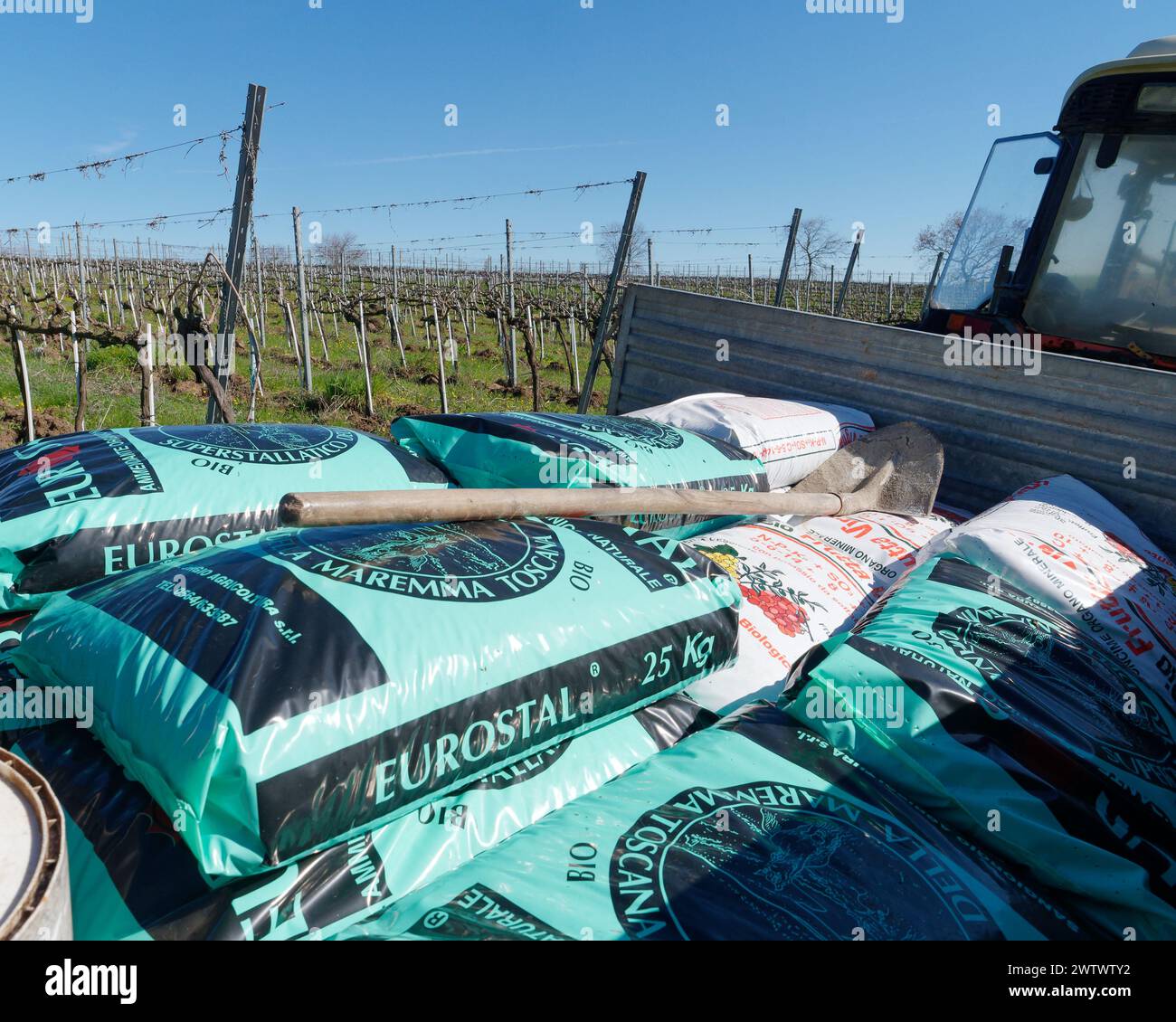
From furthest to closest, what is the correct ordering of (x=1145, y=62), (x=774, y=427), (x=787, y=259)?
(x=787, y=259)
(x=1145, y=62)
(x=774, y=427)

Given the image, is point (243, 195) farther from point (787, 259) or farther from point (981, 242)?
point (787, 259)

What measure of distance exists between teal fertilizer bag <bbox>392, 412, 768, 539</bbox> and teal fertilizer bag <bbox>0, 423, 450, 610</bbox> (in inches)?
9.2

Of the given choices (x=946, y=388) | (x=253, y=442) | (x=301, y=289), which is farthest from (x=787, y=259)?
(x=253, y=442)

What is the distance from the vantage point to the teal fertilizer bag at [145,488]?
181 cm

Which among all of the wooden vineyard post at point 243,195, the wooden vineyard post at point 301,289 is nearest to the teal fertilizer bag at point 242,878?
the wooden vineyard post at point 243,195

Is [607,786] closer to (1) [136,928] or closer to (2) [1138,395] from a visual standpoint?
(1) [136,928]

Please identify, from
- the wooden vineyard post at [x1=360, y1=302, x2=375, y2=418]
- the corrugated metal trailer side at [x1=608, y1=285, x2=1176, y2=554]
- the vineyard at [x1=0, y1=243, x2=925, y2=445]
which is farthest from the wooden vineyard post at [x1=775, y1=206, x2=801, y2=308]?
the corrugated metal trailer side at [x1=608, y1=285, x2=1176, y2=554]

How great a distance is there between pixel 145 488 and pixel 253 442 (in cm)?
36

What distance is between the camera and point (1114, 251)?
144 inches

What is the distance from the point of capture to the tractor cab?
3.33 meters

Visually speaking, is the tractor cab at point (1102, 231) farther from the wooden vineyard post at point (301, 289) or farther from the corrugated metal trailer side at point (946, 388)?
the wooden vineyard post at point (301, 289)

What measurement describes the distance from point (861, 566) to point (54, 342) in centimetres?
1457

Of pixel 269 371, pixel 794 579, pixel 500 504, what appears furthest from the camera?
pixel 269 371

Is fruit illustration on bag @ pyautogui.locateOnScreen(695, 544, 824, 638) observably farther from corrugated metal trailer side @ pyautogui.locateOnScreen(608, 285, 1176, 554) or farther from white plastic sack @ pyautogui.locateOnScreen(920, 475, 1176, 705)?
corrugated metal trailer side @ pyautogui.locateOnScreen(608, 285, 1176, 554)
